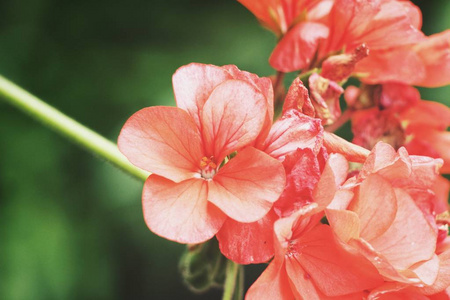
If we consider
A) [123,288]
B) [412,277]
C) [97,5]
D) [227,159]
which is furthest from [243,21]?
[412,277]

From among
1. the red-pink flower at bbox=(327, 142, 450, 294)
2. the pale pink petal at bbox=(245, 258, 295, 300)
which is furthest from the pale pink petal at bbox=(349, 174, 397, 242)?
the pale pink petal at bbox=(245, 258, 295, 300)

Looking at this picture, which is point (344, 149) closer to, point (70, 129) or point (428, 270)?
point (428, 270)

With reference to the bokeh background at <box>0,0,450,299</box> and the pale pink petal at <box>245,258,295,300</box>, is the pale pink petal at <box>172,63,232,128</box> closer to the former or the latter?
the pale pink petal at <box>245,258,295,300</box>

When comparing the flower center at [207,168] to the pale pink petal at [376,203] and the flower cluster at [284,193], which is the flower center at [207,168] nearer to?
the flower cluster at [284,193]

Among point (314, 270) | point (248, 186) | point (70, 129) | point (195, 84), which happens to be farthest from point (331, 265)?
point (70, 129)

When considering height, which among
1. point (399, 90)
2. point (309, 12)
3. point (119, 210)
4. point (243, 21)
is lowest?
point (119, 210)

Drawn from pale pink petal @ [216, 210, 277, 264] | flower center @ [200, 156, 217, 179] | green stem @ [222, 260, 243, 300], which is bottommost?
green stem @ [222, 260, 243, 300]

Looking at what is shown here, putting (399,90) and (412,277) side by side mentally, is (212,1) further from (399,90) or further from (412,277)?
(412,277)
